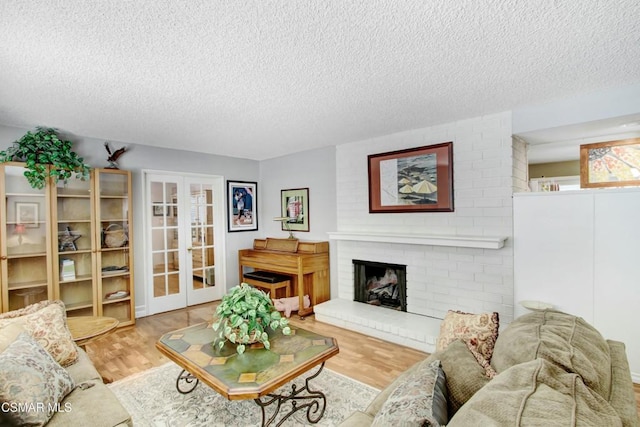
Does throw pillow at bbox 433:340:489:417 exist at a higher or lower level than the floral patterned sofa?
higher

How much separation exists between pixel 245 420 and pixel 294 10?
8.13 ft

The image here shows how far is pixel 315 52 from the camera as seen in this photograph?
1890 mm

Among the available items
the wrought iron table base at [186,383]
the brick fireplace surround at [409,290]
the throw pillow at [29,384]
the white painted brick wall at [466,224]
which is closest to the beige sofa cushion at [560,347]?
the brick fireplace surround at [409,290]

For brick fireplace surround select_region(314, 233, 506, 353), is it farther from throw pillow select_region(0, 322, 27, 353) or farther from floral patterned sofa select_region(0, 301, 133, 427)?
throw pillow select_region(0, 322, 27, 353)

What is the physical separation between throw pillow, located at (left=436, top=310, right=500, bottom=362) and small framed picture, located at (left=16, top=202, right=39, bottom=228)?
4.12 meters

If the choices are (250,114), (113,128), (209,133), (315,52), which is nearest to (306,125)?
(250,114)

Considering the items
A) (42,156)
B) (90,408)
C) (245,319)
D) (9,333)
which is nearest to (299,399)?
(245,319)

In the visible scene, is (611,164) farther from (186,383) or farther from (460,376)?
(186,383)

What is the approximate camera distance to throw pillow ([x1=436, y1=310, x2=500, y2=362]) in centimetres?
184

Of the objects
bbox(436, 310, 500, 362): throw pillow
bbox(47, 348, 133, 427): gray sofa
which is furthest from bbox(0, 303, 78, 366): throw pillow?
bbox(436, 310, 500, 362): throw pillow

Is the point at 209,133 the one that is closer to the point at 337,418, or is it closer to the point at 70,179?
the point at 70,179

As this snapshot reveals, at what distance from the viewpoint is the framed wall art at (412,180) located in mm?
3490

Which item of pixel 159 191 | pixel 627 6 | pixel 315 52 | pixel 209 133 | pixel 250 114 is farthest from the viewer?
pixel 159 191

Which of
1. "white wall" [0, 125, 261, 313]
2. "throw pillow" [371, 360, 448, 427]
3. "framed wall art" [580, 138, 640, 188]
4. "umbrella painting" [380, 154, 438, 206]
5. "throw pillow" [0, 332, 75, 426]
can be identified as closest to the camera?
"throw pillow" [371, 360, 448, 427]
